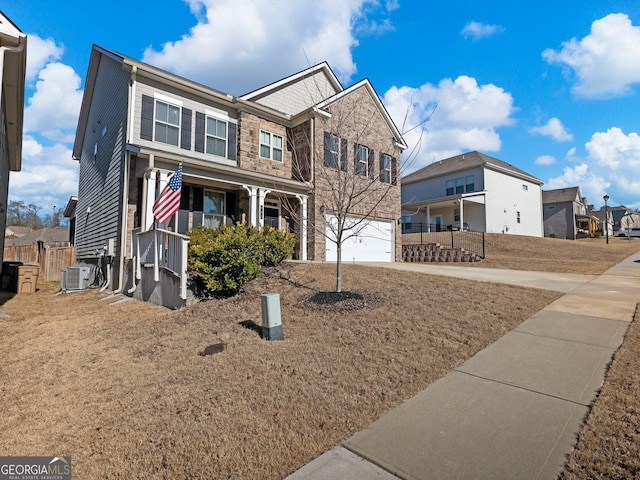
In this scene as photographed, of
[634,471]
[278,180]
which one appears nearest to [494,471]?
[634,471]

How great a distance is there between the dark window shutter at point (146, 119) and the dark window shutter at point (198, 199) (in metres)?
2.17

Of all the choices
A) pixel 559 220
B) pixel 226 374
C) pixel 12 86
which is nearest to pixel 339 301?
pixel 226 374

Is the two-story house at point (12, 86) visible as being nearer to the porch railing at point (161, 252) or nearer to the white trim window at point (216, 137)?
the porch railing at point (161, 252)

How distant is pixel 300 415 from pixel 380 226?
536 inches

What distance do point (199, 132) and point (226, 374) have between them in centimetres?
1033

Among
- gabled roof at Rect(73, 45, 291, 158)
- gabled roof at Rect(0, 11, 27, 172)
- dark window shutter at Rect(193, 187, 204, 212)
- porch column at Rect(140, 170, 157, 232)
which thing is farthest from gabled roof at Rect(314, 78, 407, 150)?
gabled roof at Rect(0, 11, 27, 172)

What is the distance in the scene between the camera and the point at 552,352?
4164mm

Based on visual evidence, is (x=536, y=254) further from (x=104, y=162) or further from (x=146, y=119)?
(x=104, y=162)

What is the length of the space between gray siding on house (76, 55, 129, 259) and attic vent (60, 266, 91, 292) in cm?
122

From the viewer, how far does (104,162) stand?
43.1 feet

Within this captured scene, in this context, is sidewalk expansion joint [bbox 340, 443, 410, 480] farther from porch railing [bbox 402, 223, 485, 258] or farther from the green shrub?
porch railing [bbox 402, 223, 485, 258]

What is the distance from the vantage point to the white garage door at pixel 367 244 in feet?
46.6

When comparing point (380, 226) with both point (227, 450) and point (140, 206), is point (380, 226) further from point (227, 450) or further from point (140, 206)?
point (227, 450)

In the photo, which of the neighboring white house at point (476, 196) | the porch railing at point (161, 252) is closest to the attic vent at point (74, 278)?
the porch railing at point (161, 252)
